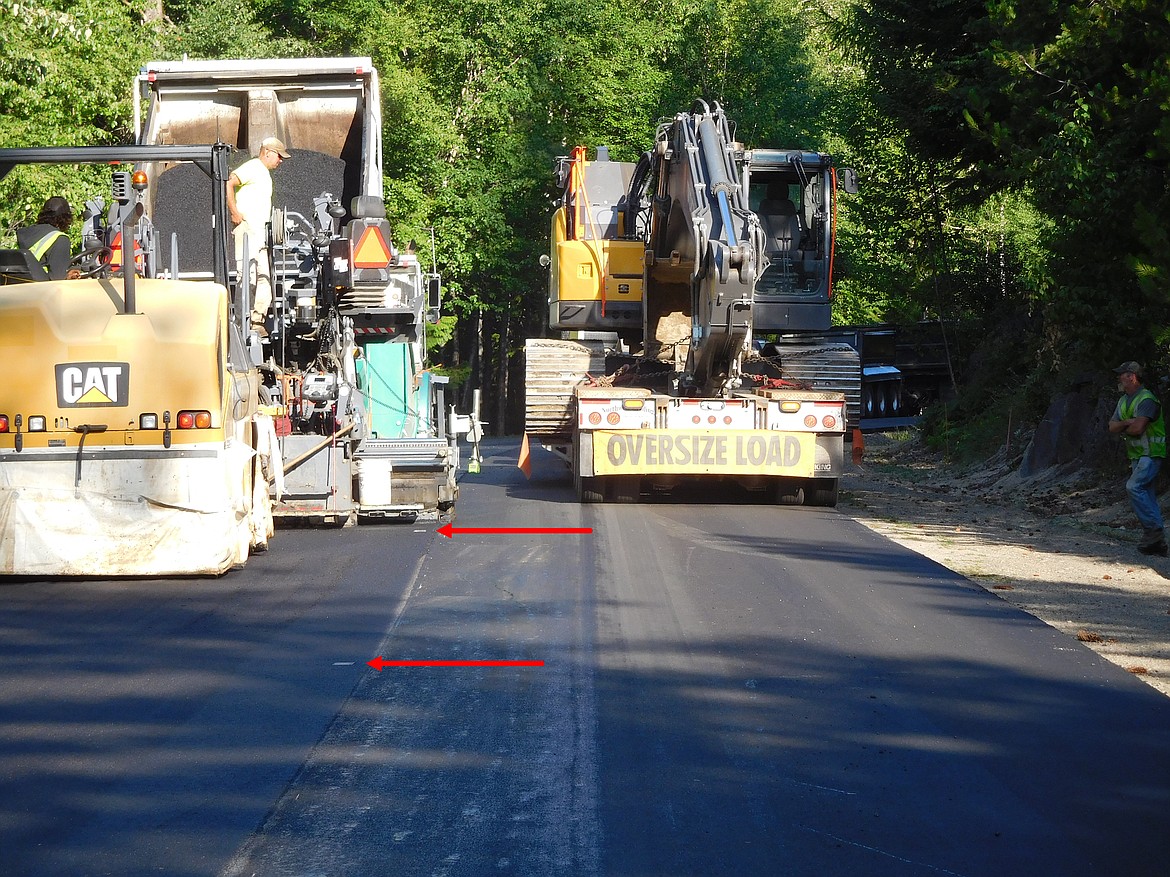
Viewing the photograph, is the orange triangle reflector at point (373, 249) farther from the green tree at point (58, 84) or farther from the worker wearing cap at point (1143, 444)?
the worker wearing cap at point (1143, 444)

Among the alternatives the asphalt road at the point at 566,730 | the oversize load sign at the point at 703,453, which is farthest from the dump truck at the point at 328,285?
the asphalt road at the point at 566,730

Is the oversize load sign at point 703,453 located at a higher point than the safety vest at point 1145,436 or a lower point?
lower

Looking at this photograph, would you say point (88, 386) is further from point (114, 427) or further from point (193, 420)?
point (193, 420)

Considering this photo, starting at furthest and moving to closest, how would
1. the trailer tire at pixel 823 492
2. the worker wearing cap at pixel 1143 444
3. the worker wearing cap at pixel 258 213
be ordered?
the trailer tire at pixel 823 492 < the worker wearing cap at pixel 1143 444 < the worker wearing cap at pixel 258 213

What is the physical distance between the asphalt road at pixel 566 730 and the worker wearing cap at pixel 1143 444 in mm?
3039

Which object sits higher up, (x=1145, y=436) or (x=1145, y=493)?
(x=1145, y=436)

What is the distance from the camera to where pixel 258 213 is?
1167 cm

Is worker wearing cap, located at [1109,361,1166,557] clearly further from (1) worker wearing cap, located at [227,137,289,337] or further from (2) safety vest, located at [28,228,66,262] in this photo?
(2) safety vest, located at [28,228,66,262]

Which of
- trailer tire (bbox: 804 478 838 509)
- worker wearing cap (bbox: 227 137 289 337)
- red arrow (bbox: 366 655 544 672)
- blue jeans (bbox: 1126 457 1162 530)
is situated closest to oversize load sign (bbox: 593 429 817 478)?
trailer tire (bbox: 804 478 838 509)

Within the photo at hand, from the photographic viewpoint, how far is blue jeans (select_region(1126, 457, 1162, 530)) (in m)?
11.7

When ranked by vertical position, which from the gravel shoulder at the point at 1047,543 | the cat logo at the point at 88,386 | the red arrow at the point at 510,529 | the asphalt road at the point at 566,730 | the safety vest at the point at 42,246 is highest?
the safety vest at the point at 42,246

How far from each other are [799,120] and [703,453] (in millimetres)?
26013

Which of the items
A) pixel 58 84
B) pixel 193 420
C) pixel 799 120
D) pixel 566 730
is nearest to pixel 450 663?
pixel 566 730

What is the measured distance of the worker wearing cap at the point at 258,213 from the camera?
452 inches
